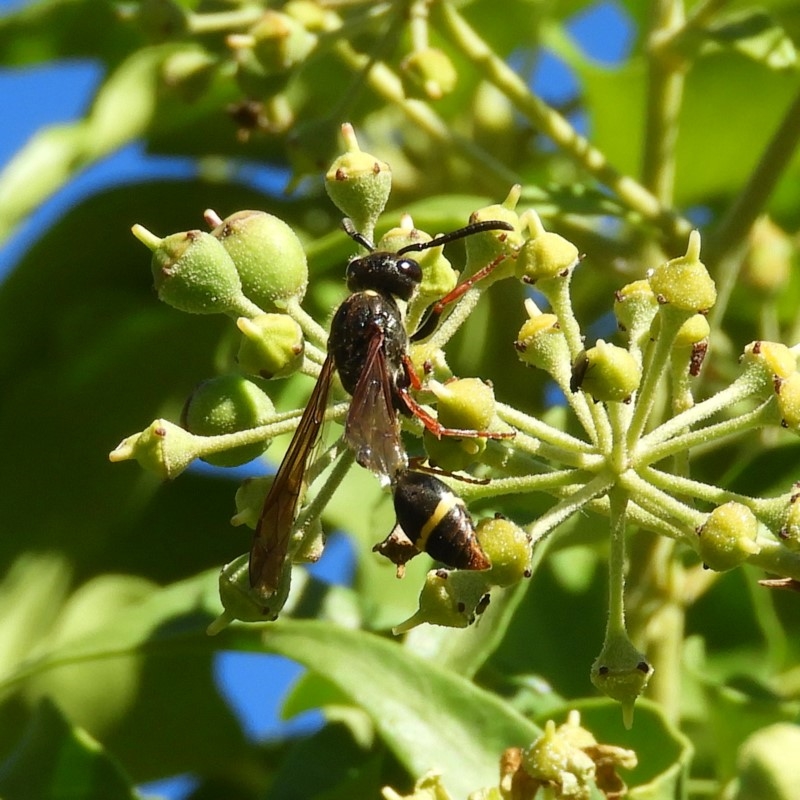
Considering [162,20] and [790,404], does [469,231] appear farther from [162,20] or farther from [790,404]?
[162,20]

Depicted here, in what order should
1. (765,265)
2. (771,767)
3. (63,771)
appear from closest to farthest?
(771,767) < (63,771) < (765,265)

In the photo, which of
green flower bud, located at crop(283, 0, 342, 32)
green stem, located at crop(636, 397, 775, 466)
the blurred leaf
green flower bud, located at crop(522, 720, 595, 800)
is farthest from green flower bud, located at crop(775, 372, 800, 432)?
the blurred leaf

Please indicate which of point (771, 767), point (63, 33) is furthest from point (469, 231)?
point (63, 33)

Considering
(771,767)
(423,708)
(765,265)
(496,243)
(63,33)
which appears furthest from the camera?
(63,33)

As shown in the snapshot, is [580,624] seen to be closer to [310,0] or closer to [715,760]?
[715,760]

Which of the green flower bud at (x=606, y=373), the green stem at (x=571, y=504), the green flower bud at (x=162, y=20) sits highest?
the green flower bud at (x=162, y=20)

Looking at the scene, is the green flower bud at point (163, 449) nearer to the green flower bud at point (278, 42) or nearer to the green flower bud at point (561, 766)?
the green flower bud at point (561, 766)

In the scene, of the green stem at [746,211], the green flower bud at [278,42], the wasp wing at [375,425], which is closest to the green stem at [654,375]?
the wasp wing at [375,425]
